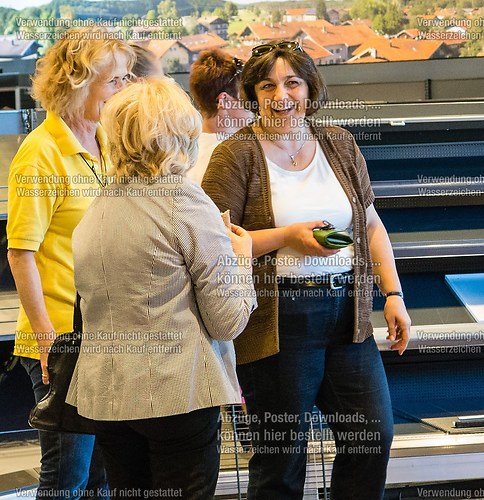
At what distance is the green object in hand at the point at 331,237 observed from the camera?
2340 millimetres


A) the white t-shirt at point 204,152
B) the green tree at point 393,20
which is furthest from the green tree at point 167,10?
the white t-shirt at point 204,152

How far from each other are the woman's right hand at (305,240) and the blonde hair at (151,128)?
1.47 feet

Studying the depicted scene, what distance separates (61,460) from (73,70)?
107 cm

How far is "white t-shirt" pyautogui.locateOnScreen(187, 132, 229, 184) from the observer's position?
9.78 ft

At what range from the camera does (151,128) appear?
197 cm

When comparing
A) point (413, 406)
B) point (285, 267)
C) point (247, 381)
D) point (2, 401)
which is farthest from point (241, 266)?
point (2, 401)

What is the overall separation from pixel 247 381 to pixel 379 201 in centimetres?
111

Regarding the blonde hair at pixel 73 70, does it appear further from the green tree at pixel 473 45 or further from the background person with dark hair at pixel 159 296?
the green tree at pixel 473 45

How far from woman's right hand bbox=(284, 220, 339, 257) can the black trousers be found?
1.70ft

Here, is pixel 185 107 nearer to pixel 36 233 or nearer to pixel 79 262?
pixel 79 262

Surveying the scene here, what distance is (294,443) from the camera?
2.55 meters

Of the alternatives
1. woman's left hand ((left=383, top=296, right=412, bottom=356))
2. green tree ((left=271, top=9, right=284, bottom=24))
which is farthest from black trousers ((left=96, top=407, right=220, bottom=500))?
green tree ((left=271, top=9, right=284, bottom=24))

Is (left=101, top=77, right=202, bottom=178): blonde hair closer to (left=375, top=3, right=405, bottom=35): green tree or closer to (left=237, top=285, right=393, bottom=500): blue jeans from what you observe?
(left=237, top=285, right=393, bottom=500): blue jeans

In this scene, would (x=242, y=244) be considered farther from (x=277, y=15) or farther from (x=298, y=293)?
(x=277, y=15)
